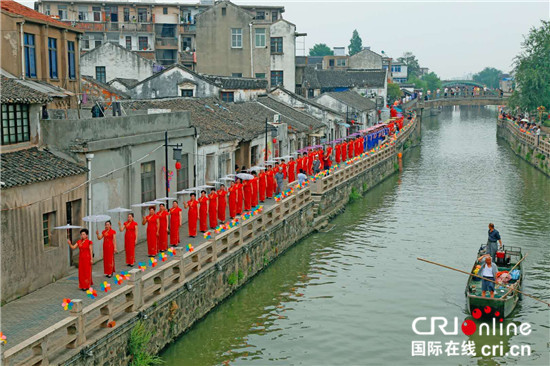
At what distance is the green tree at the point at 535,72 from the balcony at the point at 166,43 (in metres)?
35.9

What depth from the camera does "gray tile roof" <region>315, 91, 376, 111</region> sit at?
68.9 m

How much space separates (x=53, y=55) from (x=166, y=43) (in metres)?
51.4

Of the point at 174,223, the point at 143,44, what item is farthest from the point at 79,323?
the point at 143,44

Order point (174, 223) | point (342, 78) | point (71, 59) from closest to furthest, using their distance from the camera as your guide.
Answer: point (174, 223) → point (71, 59) → point (342, 78)

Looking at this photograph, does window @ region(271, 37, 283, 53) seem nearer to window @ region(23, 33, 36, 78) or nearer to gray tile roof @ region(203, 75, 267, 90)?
gray tile roof @ region(203, 75, 267, 90)

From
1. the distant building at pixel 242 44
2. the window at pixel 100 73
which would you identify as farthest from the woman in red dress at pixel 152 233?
the distant building at pixel 242 44

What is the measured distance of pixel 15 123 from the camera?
20469mm

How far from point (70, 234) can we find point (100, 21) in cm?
5821

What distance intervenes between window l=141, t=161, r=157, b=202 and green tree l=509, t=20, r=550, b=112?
55129 mm

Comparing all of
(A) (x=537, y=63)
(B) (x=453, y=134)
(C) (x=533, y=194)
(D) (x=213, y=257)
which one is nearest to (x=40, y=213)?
(D) (x=213, y=257)

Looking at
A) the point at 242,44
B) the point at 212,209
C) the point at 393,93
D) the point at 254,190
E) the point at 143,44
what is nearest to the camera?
the point at 212,209

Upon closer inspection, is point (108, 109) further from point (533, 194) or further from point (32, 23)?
point (533, 194)

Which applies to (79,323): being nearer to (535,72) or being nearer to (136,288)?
(136,288)

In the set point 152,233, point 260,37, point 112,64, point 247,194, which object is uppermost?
point 260,37
